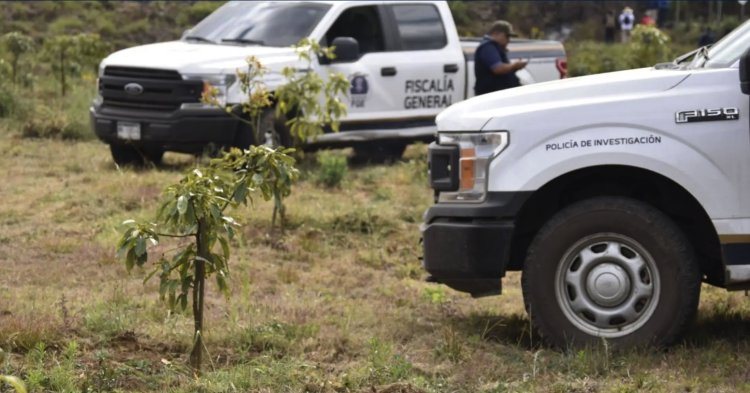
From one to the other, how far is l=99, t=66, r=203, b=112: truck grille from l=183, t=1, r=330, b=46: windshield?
40.2 inches

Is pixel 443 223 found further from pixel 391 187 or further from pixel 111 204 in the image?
pixel 391 187

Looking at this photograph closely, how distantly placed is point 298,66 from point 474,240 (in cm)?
662

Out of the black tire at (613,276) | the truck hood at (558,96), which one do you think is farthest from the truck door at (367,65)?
the black tire at (613,276)

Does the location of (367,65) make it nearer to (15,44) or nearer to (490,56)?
(490,56)

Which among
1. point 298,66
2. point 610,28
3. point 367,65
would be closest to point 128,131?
point 298,66

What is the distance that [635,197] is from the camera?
674 centimetres

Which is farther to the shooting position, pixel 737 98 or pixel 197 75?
pixel 197 75

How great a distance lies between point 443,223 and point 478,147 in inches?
15.7

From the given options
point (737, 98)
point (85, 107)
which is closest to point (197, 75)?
point (85, 107)

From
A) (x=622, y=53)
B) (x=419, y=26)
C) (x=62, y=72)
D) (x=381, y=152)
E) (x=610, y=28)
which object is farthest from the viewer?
(x=610, y=28)

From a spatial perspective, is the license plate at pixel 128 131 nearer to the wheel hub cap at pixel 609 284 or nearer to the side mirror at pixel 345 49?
the side mirror at pixel 345 49

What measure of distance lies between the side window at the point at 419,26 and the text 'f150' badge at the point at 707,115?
7.86 metres

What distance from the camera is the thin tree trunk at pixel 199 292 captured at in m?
6.00

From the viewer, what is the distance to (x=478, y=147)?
21.8ft
